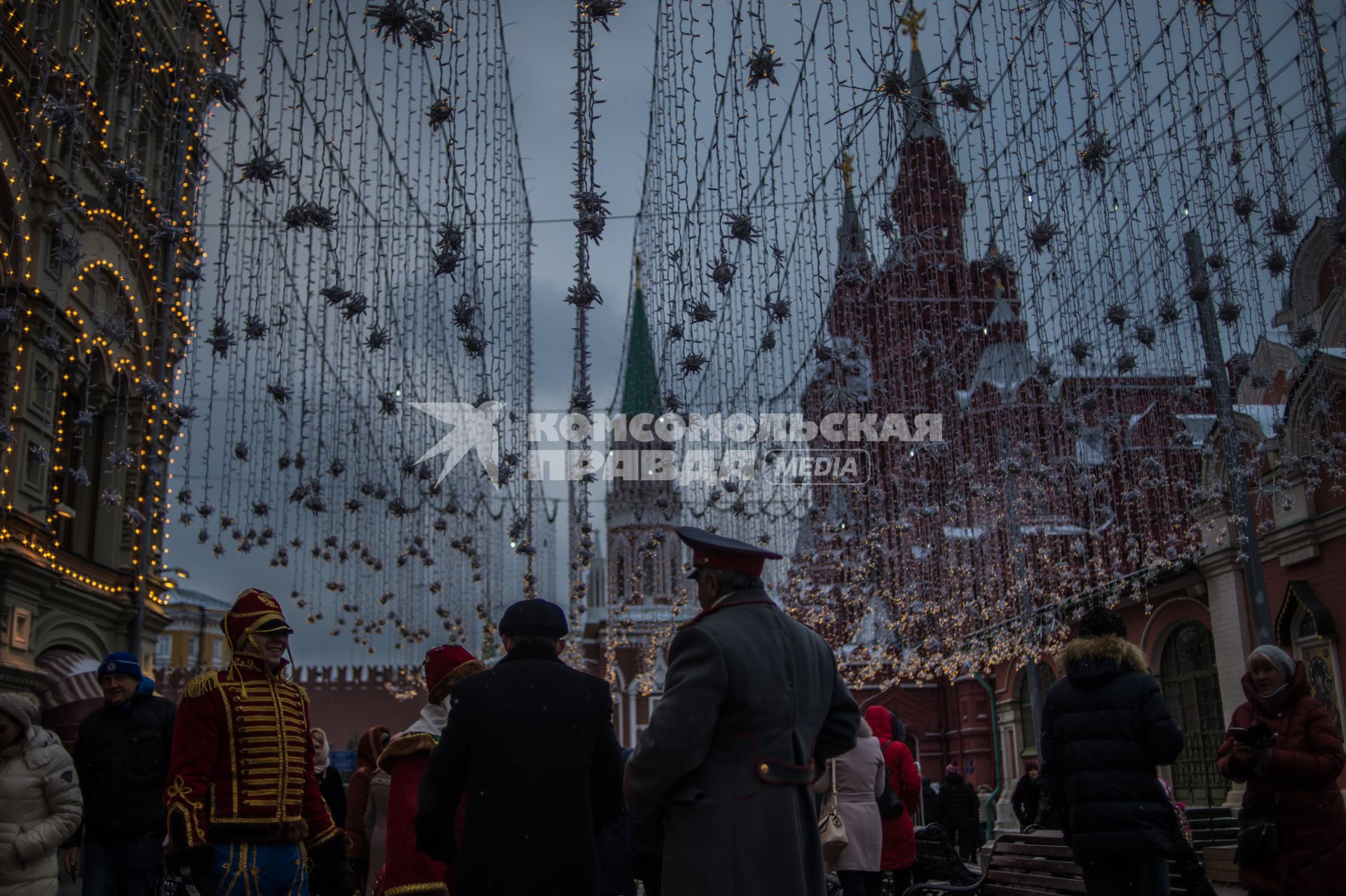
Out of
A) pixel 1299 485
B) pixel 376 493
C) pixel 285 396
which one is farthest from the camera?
pixel 1299 485

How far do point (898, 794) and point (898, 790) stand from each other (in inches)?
1.1

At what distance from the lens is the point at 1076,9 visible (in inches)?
322

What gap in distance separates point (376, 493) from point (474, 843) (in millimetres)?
9008

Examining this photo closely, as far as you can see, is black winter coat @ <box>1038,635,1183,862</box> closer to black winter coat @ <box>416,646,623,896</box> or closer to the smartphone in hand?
the smartphone in hand

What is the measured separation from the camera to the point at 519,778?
427cm

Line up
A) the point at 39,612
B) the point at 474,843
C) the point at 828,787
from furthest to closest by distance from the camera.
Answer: the point at 39,612, the point at 828,787, the point at 474,843

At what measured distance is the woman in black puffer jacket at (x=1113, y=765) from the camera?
205 inches

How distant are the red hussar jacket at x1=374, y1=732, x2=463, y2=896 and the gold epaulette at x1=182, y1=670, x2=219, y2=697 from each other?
91 centimetres

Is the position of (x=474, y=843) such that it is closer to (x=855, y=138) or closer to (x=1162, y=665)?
(x=855, y=138)

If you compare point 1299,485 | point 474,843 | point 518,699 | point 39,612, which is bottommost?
point 474,843

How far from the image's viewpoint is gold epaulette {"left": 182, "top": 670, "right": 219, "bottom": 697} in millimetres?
5156

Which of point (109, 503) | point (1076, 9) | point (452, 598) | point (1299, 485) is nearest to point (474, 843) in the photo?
point (1076, 9)

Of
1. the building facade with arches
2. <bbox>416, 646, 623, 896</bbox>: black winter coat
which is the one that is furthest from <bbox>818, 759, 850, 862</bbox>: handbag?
the building facade with arches

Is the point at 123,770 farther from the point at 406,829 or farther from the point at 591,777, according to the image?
the point at 591,777
